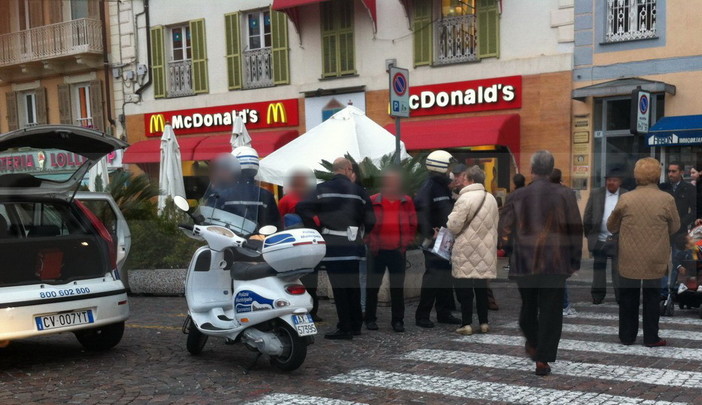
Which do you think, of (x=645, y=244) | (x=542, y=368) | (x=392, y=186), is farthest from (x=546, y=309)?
(x=392, y=186)

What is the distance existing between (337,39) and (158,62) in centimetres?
598

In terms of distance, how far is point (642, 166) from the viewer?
22.9 ft

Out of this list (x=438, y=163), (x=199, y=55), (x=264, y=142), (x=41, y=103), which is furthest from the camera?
(x=41, y=103)

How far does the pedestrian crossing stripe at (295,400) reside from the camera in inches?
211

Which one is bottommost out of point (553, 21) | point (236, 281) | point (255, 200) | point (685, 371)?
point (685, 371)

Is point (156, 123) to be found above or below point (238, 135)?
above

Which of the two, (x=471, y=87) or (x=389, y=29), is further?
(x=389, y=29)

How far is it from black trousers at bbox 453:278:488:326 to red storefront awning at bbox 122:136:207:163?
45.8ft

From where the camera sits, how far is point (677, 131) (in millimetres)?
13844

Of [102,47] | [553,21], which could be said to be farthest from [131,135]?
[553,21]

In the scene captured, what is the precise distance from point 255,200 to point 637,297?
11.4 feet

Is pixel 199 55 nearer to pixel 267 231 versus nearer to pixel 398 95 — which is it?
pixel 398 95

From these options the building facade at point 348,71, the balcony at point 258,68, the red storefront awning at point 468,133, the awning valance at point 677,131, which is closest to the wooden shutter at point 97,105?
the building facade at point 348,71

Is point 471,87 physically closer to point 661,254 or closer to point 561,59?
point 561,59
